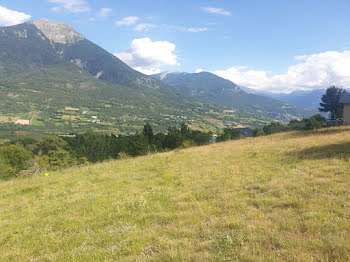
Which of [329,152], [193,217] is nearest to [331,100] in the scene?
[329,152]

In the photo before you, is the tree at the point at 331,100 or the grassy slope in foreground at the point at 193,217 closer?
the grassy slope in foreground at the point at 193,217

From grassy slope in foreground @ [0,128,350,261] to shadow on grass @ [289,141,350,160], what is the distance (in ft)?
3.22

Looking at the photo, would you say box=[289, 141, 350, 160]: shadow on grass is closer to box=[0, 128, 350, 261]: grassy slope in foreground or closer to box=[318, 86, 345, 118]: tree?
box=[0, 128, 350, 261]: grassy slope in foreground

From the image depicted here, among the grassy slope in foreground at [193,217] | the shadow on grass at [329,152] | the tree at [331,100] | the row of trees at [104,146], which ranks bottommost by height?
the row of trees at [104,146]

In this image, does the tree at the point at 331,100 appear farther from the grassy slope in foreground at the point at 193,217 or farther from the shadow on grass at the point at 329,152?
the grassy slope in foreground at the point at 193,217

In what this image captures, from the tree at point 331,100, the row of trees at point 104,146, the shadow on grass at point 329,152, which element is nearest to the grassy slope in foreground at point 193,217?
the shadow on grass at point 329,152

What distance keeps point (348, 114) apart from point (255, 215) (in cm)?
3786

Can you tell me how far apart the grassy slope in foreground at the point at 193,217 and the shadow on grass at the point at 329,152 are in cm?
98

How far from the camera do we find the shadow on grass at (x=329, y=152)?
1293 centimetres

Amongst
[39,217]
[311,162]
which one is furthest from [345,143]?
[39,217]

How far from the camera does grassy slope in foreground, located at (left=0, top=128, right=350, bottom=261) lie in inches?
→ 183

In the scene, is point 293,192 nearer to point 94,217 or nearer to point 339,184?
point 339,184

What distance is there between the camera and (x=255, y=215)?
6.27 metres

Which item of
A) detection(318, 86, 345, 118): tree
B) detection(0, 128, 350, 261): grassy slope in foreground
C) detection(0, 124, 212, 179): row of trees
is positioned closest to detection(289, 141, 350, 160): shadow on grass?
detection(0, 128, 350, 261): grassy slope in foreground
